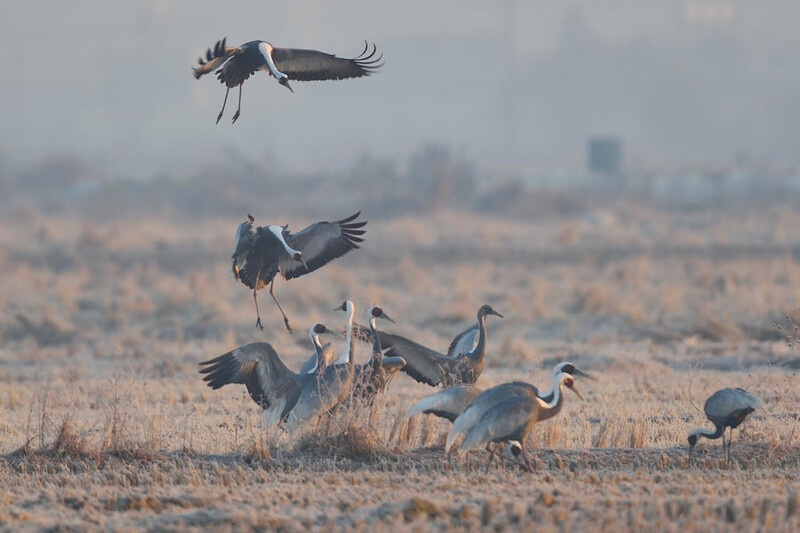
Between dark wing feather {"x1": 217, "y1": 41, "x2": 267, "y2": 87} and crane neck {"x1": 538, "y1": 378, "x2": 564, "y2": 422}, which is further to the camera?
dark wing feather {"x1": 217, "y1": 41, "x2": 267, "y2": 87}

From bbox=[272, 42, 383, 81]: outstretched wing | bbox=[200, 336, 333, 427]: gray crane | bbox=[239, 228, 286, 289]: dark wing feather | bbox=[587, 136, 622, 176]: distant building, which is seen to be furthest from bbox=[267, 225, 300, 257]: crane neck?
bbox=[587, 136, 622, 176]: distant building

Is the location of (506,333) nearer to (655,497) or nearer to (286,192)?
(655,497)

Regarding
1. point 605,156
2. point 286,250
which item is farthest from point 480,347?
point 605,156

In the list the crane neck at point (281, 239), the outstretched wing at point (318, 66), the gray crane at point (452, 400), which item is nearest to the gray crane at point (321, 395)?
the gray crane at point (452, 400)

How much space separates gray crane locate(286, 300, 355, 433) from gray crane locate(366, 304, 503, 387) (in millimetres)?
816

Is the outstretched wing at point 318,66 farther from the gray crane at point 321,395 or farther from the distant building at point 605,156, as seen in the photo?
the distant building at point 605,156

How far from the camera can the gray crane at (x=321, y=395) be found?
369 inches

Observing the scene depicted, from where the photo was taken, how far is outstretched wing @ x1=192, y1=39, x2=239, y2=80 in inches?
389

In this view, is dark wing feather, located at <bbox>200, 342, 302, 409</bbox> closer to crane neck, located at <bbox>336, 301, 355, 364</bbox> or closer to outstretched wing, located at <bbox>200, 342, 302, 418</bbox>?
outstretched wing, located at <bbox>200, 342, 302, 418</bbox>

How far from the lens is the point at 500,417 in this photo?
8273mm

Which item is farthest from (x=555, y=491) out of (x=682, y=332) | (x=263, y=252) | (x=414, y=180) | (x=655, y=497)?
(x=414, y=180)

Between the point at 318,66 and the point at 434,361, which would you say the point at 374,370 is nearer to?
the point at 434,361

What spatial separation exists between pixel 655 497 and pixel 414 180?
4148 centimetres

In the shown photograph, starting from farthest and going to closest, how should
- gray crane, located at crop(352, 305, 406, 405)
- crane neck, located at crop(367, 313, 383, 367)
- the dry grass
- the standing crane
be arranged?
1. the standing crane
2. crane neck, located at crop(367, 313, 383, 367)
3. gray crane, located at crop(352, 305, 406, 405)
4. the dry grass
